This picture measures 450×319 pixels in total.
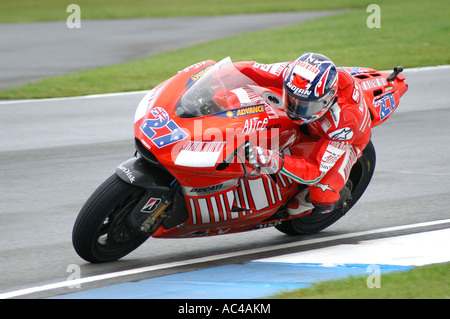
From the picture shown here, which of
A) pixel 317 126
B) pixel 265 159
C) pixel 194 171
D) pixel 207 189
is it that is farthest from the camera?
pixel 317 126

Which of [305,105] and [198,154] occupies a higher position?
[305,105]

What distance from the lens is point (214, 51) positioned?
17.3m

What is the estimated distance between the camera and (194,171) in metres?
5.16

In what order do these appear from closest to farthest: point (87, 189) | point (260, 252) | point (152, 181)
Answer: point (152, 181), point (260, 252), point (87, 189)

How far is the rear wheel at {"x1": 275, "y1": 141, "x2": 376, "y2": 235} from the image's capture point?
635cm

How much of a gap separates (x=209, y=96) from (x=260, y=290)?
4.36 ft

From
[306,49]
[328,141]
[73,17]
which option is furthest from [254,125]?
[73,17]

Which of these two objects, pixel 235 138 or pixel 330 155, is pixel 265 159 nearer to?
pixel 235 138

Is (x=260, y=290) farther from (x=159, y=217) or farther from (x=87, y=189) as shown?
(x=87, y=189)

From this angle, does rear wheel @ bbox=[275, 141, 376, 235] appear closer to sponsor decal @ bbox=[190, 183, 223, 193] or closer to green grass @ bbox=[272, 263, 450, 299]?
sponsor decal @ bbox=[190, 183, 223, 193]

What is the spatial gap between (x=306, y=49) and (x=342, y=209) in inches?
425
